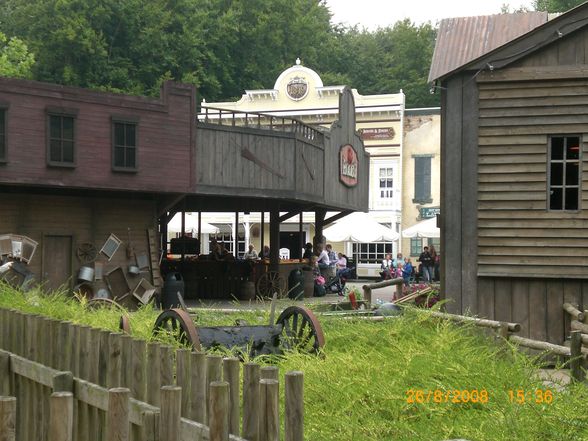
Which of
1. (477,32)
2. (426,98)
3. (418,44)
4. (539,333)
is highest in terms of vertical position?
(418,44)

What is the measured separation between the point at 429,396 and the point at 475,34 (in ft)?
47.6

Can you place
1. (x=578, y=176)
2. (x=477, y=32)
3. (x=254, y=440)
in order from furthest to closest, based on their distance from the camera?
(x=477, y=32) < (x=578, y=176) < (x=254, y=440)

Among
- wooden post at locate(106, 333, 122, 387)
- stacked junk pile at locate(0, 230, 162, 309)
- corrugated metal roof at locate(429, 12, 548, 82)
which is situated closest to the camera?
wooden post at locate(106, 333, 122, 387)

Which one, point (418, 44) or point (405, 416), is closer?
point (405, 416)

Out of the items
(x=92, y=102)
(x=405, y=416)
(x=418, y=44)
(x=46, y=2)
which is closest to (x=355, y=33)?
(x=418, y=44)

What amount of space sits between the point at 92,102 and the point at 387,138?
29.5 m

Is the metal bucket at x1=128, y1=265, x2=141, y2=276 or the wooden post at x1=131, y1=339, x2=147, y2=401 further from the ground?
the wooden post at x1=131, y1=339, x2=147, y2=401

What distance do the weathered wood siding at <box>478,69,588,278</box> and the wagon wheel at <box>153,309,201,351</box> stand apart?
761 centimetres

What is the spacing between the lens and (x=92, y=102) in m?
22.6

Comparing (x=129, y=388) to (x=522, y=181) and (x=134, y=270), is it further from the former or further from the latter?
(x=134, y=270)

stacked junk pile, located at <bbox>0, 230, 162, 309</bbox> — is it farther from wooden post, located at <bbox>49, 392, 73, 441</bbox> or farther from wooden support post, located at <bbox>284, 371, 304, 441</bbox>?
wooden support post, located at <bbox>284, 371, 304, 441</bbox>

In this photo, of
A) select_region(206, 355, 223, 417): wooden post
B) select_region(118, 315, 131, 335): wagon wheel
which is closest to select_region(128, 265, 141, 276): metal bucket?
select_region(118, 315, 131, 335): wagon wheel

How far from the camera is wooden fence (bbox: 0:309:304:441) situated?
444 cm

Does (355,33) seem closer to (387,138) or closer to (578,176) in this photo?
(387,138)
